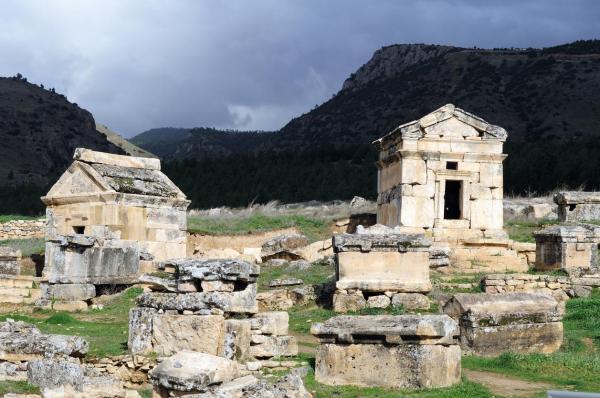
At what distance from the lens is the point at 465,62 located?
2970 inches

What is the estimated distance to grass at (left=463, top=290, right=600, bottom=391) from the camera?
9752 millimetres

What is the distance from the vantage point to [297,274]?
62.4ft

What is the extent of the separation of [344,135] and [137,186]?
50.6 m

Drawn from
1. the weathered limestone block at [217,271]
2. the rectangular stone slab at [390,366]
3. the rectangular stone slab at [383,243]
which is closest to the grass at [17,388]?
the weathered limestone block at [217,271]

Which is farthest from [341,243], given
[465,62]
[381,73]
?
[381,73]

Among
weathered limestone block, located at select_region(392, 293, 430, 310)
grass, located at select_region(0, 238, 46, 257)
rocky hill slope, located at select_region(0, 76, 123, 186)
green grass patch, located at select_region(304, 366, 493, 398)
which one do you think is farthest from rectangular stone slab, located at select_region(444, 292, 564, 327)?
rocky hill slope, located at select_region(0, 76, 123, 186)

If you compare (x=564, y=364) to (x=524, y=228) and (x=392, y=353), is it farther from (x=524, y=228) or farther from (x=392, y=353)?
(x=524, y=228)

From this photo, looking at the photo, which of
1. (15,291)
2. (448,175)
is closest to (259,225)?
(448,175)

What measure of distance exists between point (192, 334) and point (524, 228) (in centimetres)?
1580

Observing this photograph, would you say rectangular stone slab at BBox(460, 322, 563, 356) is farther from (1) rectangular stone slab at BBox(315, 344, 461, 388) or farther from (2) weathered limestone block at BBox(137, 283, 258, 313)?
(2) weathered limestone block at BBox(137, 283, 258, 313)

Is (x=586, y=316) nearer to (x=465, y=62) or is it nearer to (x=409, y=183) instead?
(x=409, y=183)

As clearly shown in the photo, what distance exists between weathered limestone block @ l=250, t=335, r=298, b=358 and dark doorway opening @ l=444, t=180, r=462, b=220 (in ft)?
44.4

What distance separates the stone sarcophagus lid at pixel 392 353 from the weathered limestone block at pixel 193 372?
1191 millimetres

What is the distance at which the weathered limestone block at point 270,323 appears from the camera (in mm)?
10602
